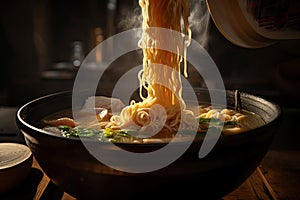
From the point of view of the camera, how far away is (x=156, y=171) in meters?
1.28

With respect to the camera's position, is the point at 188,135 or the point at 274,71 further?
the point at 274,71

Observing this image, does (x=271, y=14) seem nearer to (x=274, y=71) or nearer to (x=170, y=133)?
(x=274, y=71)

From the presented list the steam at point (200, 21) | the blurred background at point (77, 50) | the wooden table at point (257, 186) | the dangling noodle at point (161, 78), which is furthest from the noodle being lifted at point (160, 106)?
the blurred background at point (77, 50)

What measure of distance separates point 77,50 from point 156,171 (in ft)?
9.71

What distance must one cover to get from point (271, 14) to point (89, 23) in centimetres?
205

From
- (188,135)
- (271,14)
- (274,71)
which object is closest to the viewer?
(188,135)

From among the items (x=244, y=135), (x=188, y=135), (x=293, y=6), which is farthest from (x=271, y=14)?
(x=244, y=135)

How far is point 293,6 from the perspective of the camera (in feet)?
9.21

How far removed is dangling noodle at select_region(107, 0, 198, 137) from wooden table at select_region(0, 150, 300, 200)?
0.48 meters

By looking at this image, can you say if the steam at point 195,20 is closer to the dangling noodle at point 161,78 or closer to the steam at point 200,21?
the steam at point 200,21

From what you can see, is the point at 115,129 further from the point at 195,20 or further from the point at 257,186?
the point at 195,20

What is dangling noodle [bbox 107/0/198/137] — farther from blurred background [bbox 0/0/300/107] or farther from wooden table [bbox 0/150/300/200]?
blurred background [bbox 0/0/300/107]

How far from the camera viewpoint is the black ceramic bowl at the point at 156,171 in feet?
4.20

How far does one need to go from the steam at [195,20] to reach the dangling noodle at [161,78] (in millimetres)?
1373
